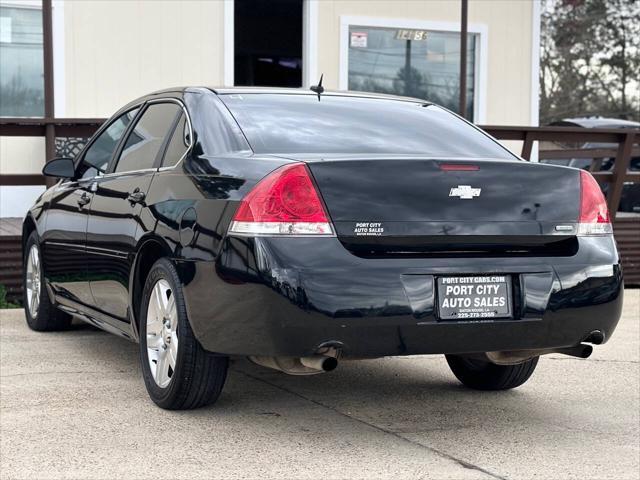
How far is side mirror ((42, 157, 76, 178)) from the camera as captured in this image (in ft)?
23.1

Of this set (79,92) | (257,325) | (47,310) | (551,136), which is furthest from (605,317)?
(79,92)

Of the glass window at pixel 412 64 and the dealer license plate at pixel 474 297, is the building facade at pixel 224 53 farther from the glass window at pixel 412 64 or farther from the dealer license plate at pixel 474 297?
the dealer license plate at pixel 474 297

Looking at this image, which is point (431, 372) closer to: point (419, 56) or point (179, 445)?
point (179, 445)

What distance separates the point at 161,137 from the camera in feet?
19.8

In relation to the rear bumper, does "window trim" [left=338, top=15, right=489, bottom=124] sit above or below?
above

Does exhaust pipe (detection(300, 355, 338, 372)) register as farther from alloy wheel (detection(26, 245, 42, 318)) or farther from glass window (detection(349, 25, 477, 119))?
glass window (detection(349, 25, 477, 119))

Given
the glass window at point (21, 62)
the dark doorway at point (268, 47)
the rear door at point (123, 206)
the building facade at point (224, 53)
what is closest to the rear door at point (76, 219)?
the rear door at point (123, 206)

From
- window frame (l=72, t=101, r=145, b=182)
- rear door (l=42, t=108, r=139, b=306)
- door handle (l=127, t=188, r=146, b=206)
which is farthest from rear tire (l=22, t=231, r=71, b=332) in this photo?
door handle (l=127, t=188, r=146, b=206)

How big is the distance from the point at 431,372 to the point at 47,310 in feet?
8.61

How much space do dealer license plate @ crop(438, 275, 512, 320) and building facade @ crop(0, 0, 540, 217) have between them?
29.5ft

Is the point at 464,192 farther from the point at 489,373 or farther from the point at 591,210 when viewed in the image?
the point at 489,373

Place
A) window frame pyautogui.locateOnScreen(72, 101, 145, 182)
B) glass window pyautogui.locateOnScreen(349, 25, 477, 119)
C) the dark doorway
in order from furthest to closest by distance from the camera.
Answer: the dark doorway
glass window pyautogui.locateOnScreen(349, 25, 477, 119)
window frame pyautogui.locateOnScreen(72, 101, 145, 182)

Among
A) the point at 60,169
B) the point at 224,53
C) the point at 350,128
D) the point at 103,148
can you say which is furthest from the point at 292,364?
the point at 224,53

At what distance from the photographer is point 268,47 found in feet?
69.3
